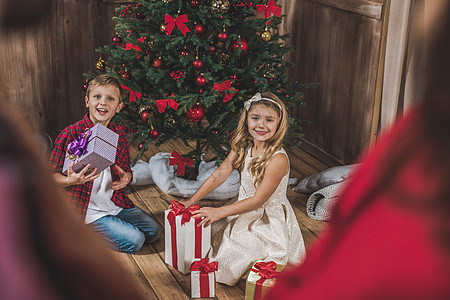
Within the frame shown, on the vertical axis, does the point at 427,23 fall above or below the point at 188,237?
above

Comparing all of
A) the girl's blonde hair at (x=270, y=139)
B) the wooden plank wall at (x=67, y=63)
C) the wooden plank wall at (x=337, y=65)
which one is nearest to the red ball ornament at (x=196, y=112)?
the girl's blonde hair at (x=270, y=139)

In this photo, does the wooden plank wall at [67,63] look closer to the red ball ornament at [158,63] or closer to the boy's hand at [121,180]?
the red ball ornament at [158,63]

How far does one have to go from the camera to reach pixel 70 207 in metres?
0.15

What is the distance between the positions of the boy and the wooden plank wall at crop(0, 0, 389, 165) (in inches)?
39.6

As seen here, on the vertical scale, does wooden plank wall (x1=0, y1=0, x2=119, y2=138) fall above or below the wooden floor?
above

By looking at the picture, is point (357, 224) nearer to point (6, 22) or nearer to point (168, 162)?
point (6, 22)

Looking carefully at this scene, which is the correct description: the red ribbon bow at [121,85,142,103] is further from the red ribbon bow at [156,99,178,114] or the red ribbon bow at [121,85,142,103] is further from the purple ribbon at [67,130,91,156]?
the purple ribbon at [67,130,91,156]

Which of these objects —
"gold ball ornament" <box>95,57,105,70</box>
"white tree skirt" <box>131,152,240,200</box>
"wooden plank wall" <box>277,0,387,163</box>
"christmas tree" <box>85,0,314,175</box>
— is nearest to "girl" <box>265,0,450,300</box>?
"christmas tree" <box>85,0,314,175</box>

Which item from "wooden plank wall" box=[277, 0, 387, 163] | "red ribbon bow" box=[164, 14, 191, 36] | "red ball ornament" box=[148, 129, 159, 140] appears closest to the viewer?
"red ribbon bow" box=[164, 14, 191, 36]

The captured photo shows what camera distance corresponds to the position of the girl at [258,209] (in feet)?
7.37

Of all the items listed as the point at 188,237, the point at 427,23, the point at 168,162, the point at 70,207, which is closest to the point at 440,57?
the point at 427,23

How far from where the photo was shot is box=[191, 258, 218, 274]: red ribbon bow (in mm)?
2062

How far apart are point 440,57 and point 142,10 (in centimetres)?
286

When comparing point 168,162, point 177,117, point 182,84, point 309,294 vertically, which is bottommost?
point 168,162
